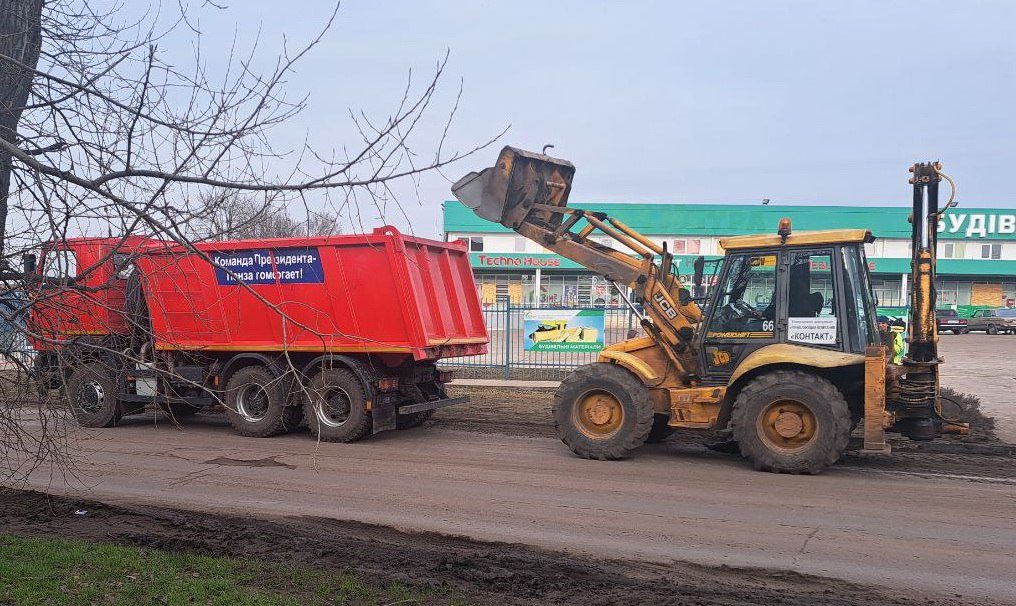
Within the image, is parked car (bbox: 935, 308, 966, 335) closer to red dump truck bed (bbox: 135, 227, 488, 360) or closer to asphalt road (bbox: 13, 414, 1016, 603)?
asphalt road (bbox: 13, 414, 1016, 603)

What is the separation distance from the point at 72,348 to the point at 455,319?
728cm

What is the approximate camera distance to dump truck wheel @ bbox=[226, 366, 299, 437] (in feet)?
37.1

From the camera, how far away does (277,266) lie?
11.2 metres

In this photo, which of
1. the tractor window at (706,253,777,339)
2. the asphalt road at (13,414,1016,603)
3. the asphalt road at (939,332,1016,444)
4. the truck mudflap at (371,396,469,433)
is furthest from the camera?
the asphalt road at (939,332,1016,444)

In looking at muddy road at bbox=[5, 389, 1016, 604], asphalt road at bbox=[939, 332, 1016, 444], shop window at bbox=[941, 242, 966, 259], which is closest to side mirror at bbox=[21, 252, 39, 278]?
muddy road at bbox=[5, 389, 1016, 604]

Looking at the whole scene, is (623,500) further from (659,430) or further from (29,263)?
(29,263)

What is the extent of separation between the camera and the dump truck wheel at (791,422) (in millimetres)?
8562

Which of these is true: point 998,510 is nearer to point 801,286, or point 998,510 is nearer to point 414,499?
point 801,286

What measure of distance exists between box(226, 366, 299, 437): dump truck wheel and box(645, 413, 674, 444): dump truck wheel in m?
5.01

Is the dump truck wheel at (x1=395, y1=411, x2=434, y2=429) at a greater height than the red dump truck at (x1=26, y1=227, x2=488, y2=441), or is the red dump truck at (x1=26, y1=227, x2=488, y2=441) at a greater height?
the red dump truck at (x1=26, y1=227, x2=488, y2=441)

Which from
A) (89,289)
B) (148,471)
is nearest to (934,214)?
(89,289)

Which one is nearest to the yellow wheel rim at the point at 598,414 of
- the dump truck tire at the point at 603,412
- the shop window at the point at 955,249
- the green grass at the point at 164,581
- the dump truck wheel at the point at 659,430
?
the dump truck tire at the point at 603,412

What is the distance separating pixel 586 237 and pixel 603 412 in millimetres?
2267

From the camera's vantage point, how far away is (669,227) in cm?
4931
